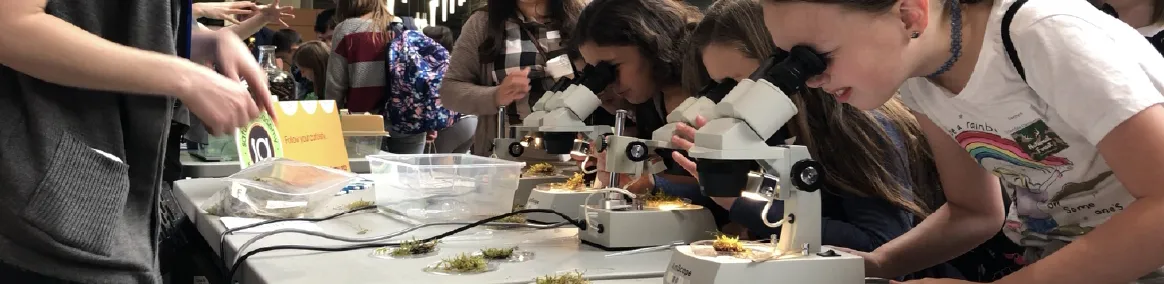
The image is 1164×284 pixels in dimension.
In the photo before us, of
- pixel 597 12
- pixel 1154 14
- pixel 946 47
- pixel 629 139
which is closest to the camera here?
pixel 946 47

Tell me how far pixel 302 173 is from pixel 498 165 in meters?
0.48

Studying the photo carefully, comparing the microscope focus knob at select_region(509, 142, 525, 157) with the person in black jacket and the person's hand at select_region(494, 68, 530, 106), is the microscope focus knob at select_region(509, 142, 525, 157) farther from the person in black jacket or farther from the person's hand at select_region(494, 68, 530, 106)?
the person in black jacket

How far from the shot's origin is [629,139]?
165 cm

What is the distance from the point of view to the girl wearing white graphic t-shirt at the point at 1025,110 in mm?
933

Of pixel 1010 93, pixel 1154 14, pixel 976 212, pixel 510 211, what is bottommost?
pixel 510 211

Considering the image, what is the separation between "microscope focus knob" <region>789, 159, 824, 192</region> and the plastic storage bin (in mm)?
854

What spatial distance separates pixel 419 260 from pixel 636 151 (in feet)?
1.37

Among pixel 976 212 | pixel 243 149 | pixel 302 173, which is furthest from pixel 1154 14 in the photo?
pixel 243 149

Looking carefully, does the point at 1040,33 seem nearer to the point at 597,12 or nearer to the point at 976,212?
the point at 976,212

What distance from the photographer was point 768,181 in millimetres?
1171

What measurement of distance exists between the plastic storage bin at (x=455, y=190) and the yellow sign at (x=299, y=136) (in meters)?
0.48

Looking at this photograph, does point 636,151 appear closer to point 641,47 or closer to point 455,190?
point 455,190

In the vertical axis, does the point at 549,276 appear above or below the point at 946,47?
below

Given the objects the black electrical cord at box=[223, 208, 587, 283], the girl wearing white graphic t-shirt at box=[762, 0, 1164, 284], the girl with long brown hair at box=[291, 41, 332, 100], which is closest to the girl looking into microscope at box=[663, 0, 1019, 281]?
the girl wearing white graphic t-shirt at box=[762, 0, 1164, 284]
